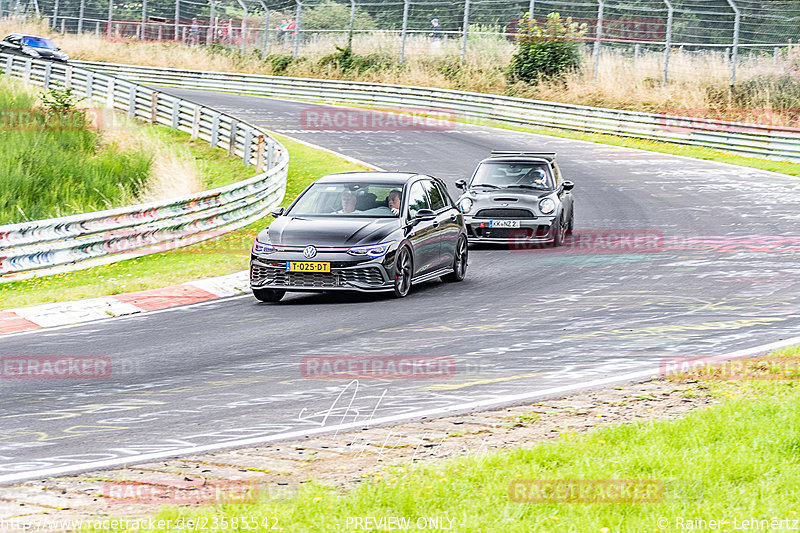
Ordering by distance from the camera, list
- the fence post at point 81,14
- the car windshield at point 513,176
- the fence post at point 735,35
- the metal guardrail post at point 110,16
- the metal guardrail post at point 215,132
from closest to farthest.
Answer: the car windshield at point 513,176 → the metal guardrail post at point 215,132 → the fence post at point 735,35 → the metal guardrail post at point 110,16 → the fence post at point 81,14

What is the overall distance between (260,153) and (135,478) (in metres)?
20.7

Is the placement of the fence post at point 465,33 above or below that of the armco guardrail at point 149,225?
above

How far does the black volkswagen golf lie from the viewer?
13.2m

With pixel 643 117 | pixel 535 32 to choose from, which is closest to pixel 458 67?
pixel 535 32

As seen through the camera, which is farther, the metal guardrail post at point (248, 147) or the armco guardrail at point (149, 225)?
the metal guardrail post at point (248, 147)

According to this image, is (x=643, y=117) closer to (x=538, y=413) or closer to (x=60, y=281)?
(x=60, y=281)

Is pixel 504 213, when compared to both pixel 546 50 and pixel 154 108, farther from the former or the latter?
pixel 546 50

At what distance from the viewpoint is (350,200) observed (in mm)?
14273

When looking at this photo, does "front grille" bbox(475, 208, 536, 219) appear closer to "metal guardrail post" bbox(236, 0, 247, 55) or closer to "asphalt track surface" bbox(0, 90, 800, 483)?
"asphalt track surface" bbox(0, 90, 800, 483)

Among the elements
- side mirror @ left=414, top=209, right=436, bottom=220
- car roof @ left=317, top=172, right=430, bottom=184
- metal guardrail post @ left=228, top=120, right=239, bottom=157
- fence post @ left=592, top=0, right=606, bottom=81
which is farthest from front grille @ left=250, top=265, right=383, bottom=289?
fence post @ left=592, top=0, right=606, bottom=81

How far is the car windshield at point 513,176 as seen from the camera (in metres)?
18.8

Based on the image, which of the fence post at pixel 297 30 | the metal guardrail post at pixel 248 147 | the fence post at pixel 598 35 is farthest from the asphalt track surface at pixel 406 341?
the fence post at pixel 297 30

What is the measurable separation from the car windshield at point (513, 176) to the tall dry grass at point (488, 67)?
2011 centimetres

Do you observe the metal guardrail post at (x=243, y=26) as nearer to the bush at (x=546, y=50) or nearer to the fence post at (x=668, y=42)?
the bush at (x=546, y=50)
